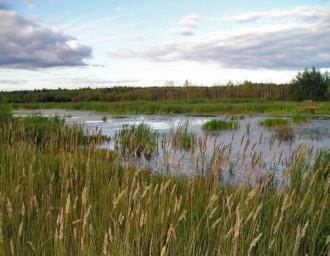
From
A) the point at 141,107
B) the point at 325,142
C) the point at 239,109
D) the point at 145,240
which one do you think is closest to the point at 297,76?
the point at 239,109

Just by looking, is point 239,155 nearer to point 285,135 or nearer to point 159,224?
point 159,224

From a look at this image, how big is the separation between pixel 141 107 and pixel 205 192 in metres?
33.7

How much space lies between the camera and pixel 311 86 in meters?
52.9

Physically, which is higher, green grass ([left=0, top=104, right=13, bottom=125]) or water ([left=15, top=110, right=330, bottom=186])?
green grass ([left=0, top=104, right=13, bottom=125])

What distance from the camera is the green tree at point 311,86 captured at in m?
53.0

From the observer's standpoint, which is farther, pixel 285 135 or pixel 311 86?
pixel 311 86

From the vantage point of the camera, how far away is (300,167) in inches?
275

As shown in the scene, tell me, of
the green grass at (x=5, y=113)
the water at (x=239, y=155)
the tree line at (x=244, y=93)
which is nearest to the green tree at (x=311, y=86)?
the tree line at (x=244, y=93)

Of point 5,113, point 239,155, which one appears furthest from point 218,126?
point 239,155

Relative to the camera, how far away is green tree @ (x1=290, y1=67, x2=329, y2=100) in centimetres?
5303

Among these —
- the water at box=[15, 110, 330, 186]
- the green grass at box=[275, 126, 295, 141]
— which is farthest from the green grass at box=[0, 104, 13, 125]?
the green grass at box=[275, 126, 295, 141]

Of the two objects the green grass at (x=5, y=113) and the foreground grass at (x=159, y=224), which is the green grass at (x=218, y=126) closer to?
the green grass at (x=5, y=113)

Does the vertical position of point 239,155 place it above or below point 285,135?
above

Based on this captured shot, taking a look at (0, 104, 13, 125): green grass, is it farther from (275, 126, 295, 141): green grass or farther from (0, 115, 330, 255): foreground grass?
(275, 126, 295, 141): green grass
